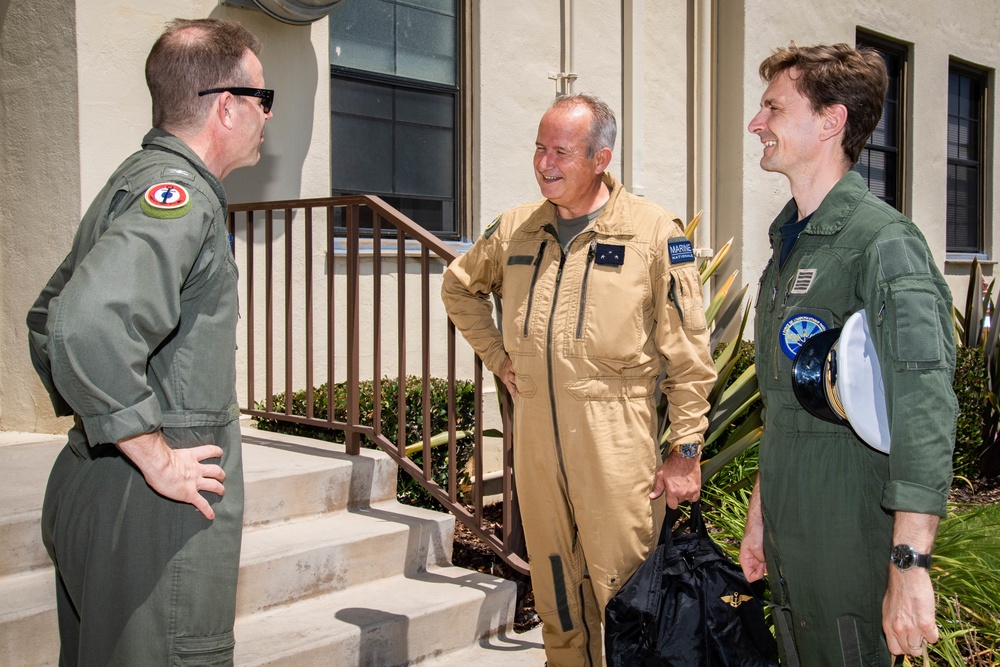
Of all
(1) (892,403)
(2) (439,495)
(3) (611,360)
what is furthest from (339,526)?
(1) (892,403)

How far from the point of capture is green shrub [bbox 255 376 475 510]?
4.61 meters

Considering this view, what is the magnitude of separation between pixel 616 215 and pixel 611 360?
47cm

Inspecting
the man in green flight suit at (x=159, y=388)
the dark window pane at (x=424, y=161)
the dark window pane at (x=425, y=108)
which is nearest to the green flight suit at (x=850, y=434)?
the man in green flight suit at (x=159, y=388)

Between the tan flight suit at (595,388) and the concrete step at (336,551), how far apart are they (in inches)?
37.1

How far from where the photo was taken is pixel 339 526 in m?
3.81

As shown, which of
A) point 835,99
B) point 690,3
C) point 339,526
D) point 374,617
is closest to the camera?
point 835,99

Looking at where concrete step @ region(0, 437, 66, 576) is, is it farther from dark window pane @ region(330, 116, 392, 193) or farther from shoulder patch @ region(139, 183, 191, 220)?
dark window pane @ region(330, 116, 392, 193)

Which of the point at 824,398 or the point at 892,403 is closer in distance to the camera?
the point at 892,403

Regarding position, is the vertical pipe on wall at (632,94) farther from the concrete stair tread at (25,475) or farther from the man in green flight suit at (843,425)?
the man in green flight suit at (843,425)

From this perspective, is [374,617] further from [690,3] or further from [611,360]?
[690,3]

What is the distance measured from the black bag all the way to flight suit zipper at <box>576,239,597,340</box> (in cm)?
69

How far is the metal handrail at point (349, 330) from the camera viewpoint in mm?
3869

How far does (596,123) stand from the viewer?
296 cm

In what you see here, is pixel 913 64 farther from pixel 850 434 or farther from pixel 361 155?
pixel 850 434
